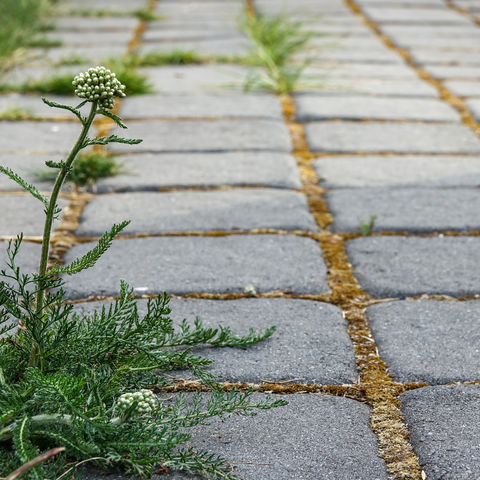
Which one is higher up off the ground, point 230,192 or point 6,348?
point 6,348

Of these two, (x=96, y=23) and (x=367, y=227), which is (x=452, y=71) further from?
(x=96, y=23)

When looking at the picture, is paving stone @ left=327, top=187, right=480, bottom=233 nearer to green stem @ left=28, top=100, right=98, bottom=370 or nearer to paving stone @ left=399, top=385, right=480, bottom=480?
paving stone @ left=399, top=385, right=480, bottom=480

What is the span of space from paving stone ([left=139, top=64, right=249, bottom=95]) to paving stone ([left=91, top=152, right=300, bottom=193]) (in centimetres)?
106

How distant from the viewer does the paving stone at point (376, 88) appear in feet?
12.3

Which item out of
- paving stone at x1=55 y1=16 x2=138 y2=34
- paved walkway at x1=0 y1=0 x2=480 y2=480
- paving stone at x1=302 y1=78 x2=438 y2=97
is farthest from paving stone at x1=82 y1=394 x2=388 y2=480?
paving stone at x1=55 y1=16 x2=138 y2=34

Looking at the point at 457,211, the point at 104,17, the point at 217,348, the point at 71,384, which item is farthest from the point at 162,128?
the point at 104,17

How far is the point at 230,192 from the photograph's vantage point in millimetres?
2492

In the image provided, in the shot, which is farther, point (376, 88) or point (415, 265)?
point (376, 88)

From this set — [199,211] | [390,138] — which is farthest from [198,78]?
[199,211]

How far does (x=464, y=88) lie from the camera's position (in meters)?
3.85

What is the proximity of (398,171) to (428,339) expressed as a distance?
1.25 meters

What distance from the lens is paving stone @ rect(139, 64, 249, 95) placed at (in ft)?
12.7

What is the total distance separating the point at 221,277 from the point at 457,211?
924 millimetres

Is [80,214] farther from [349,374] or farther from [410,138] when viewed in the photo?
[410,138]
